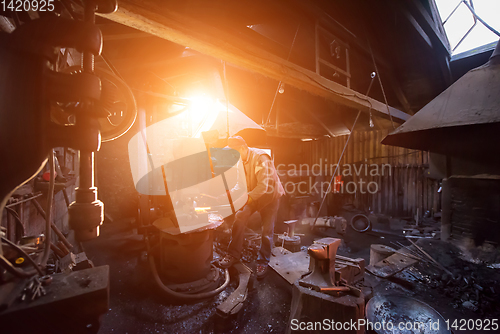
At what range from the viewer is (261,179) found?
459 centimetres

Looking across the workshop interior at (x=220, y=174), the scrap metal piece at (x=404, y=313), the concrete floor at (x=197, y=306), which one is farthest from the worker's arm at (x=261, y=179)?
the scrap metal piece at (x=404, y=313)

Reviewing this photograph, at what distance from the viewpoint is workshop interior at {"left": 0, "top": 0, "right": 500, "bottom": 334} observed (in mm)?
1283

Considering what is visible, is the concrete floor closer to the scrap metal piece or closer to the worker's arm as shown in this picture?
the scrap metal piece

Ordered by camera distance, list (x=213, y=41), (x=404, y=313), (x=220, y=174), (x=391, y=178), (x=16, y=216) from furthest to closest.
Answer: (x=391, y=178) < (x=220, y=174) < (x=213, y=41) < (x=404, y=313) < (x=16, y=216)

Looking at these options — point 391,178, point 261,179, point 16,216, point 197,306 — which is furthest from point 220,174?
point 391,178

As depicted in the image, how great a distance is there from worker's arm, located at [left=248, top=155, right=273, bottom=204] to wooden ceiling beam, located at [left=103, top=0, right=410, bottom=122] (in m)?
1.84

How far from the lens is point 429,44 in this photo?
5.81 metres

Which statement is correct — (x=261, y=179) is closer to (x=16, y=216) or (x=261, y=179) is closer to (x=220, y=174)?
(x=220, y=174)

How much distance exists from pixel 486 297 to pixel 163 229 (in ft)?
17.5

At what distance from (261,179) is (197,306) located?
2.62 m

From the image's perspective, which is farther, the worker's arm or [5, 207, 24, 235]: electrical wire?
the worker's arm

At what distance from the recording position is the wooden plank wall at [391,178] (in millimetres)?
A: 8102

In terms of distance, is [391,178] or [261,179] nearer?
[261,179]

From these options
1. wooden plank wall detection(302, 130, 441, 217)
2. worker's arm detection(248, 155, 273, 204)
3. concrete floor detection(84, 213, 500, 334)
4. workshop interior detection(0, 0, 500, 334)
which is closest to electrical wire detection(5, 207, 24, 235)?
workshop interior detection(0, 0, 500, 334)
